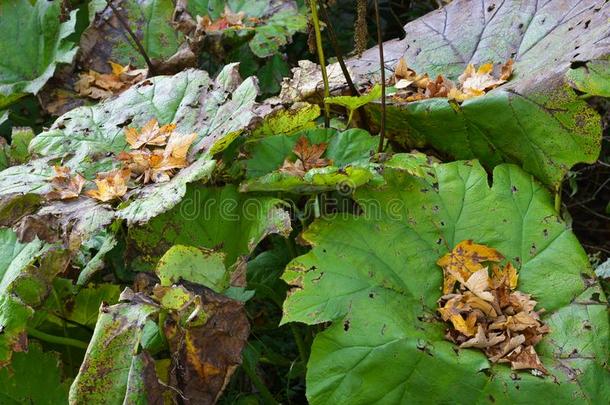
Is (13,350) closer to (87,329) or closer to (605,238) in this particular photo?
(87,329)

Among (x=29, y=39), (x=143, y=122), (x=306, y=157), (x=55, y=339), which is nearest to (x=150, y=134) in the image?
(x=143, y=122)

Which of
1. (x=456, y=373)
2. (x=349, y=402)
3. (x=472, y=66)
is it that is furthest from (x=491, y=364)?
(x=472, y=66)

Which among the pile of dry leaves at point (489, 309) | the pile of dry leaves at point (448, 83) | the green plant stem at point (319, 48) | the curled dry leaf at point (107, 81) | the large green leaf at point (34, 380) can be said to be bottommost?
the large green leaf at point (34, 380)

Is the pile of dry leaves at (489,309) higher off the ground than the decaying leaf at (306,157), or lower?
lower

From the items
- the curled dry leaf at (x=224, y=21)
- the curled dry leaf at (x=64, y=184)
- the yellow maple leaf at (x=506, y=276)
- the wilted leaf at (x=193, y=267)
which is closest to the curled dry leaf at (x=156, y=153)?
the curled dry leaf at (x=64, y=184)

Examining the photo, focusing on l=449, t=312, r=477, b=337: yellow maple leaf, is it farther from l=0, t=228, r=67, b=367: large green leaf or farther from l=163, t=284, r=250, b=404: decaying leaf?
l=0, t=228, r=67, b=367: large green leaf

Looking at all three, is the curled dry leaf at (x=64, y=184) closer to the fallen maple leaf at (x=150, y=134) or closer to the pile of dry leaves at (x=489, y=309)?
the fallen maple leaf at (x=150, y=134)

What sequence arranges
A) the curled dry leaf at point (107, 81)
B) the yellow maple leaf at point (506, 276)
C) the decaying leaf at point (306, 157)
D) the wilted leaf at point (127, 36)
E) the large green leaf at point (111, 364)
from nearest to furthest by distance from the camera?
the large green leaf at point (111, 364) → the yellow maple leaf at point (506, 276) → the decaying leaf at point (306, 157) → the curled dry leaf at point (107, 81) → the wilted leaf at point (127, 36)

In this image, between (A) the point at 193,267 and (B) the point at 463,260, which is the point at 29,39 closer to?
(A) the point at 193,267
